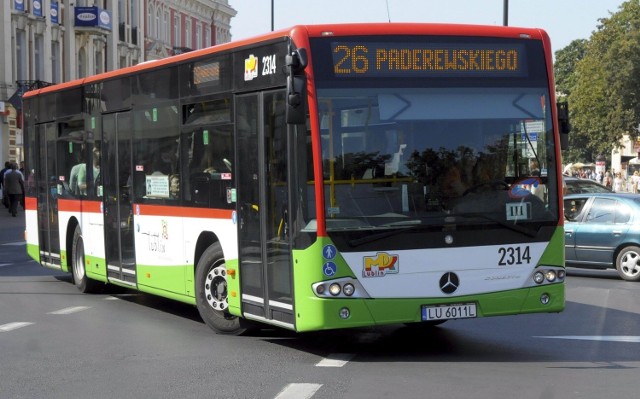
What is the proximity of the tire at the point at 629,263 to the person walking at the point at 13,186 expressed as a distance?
26802mm

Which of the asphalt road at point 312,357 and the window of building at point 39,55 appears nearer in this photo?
the asphalt road at point 312,357

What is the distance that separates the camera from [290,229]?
35.3 feet

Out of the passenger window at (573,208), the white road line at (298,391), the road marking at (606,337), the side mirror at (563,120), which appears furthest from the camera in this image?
the passenger window at (573,208)

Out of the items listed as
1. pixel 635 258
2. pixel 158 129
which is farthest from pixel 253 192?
pixel 635 258

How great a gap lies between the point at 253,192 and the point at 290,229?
0.90 m

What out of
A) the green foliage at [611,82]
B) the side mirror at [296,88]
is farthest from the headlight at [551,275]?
the green foliage at [611,82]

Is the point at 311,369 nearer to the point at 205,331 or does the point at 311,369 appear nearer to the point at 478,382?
the point at 478,382

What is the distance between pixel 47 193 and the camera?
61.6ft

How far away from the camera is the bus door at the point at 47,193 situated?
18.4 m

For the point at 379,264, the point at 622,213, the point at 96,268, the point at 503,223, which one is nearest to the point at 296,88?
the point at 379,264

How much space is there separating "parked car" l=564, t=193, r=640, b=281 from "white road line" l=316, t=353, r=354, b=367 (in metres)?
9.46

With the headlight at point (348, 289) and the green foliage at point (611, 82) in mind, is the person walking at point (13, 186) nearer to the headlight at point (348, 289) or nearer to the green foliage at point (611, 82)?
the headlight at point (348, 289)

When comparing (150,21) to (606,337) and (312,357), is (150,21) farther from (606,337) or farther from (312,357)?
(312,357)

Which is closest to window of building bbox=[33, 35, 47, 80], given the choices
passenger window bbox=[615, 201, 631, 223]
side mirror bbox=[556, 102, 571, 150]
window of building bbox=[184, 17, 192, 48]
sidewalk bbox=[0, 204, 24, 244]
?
sidewalk bbox=[0, 204, 24, 244]
